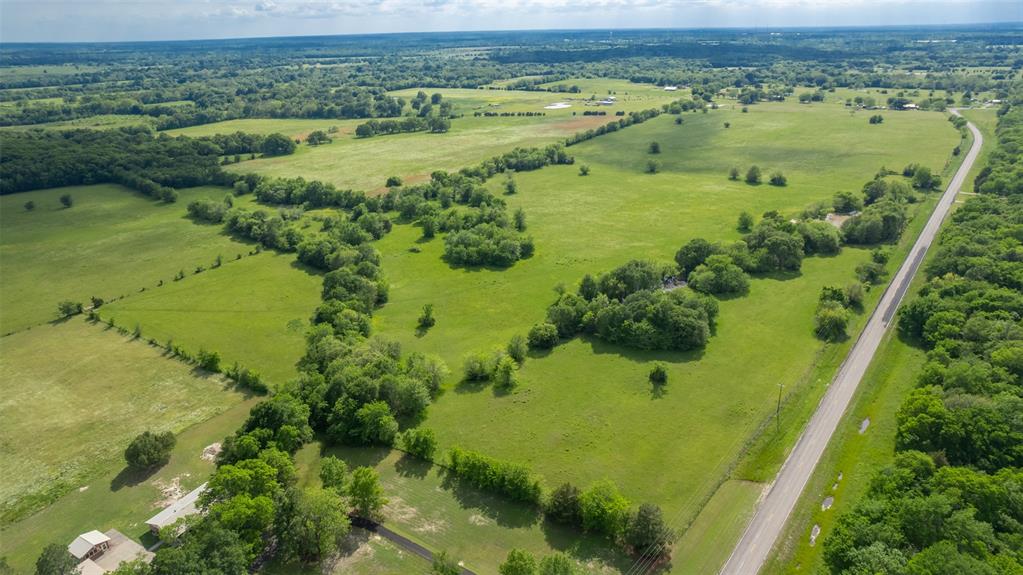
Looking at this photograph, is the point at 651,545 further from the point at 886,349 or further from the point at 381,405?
the point at 886,349

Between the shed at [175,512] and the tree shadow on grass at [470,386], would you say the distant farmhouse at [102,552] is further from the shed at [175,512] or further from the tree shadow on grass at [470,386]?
the tree shadow on grass at [470,386]

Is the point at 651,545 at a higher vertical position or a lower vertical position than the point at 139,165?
lower

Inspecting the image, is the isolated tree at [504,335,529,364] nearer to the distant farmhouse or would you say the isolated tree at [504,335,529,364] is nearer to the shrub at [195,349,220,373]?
the shrub at [195,349,220,373]

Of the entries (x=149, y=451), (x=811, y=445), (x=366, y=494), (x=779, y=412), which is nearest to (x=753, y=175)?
→ (x=779, y=412)

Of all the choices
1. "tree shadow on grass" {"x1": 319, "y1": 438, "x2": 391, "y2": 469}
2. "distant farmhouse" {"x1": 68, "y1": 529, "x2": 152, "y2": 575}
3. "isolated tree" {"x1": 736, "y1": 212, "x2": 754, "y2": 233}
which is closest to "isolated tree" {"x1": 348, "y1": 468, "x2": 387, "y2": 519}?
"tree shadow on grass" {"x1": 319, "y1": 438, "x2": 391, "y2": 469}

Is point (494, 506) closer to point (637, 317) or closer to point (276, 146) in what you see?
point (637, 317)

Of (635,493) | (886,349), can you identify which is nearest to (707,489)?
(635,493)
